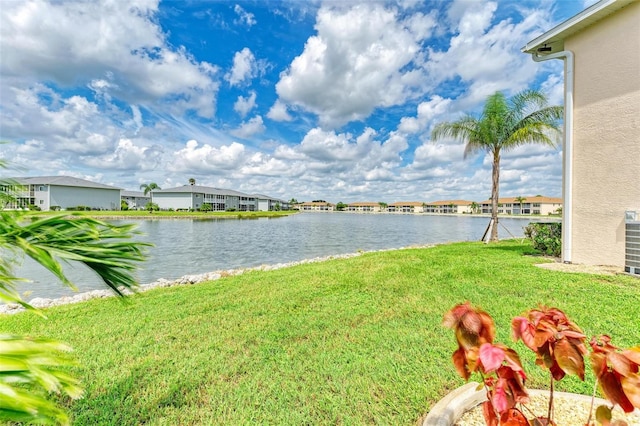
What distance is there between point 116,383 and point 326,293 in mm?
3370

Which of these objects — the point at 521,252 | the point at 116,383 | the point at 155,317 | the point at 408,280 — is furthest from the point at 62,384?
the point at 521,252

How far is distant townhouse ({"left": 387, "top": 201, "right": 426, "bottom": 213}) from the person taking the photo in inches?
4476

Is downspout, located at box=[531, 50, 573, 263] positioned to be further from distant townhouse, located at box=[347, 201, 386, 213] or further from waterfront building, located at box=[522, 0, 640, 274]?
distant townhouse, located at box=[347, 201, 386, 213]

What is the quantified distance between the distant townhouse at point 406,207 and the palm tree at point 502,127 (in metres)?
104

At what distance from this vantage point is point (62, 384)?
2.94 ft

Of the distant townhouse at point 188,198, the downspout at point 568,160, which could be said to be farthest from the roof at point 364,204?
the downspout at point 568,160

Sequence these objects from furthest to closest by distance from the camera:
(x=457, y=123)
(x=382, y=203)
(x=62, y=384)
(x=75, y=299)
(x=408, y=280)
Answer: (x=382, y=203)
(x=457, y=123)
(x=75, y=299)
(x=408, y=280)
(x=62, y=384)

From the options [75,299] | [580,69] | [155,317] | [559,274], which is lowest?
[75,299]

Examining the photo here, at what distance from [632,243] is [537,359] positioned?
7.45 meters

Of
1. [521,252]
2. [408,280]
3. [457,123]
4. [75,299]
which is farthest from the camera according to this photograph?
[457,123]

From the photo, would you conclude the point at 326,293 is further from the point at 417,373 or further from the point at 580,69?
the point at 580,69

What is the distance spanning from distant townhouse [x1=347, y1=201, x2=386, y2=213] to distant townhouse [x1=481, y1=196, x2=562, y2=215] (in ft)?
122

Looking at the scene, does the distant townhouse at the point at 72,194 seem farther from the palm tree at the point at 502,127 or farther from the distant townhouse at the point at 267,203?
the palm tree at the point at 502,127

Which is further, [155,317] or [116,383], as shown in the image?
[155,317]
